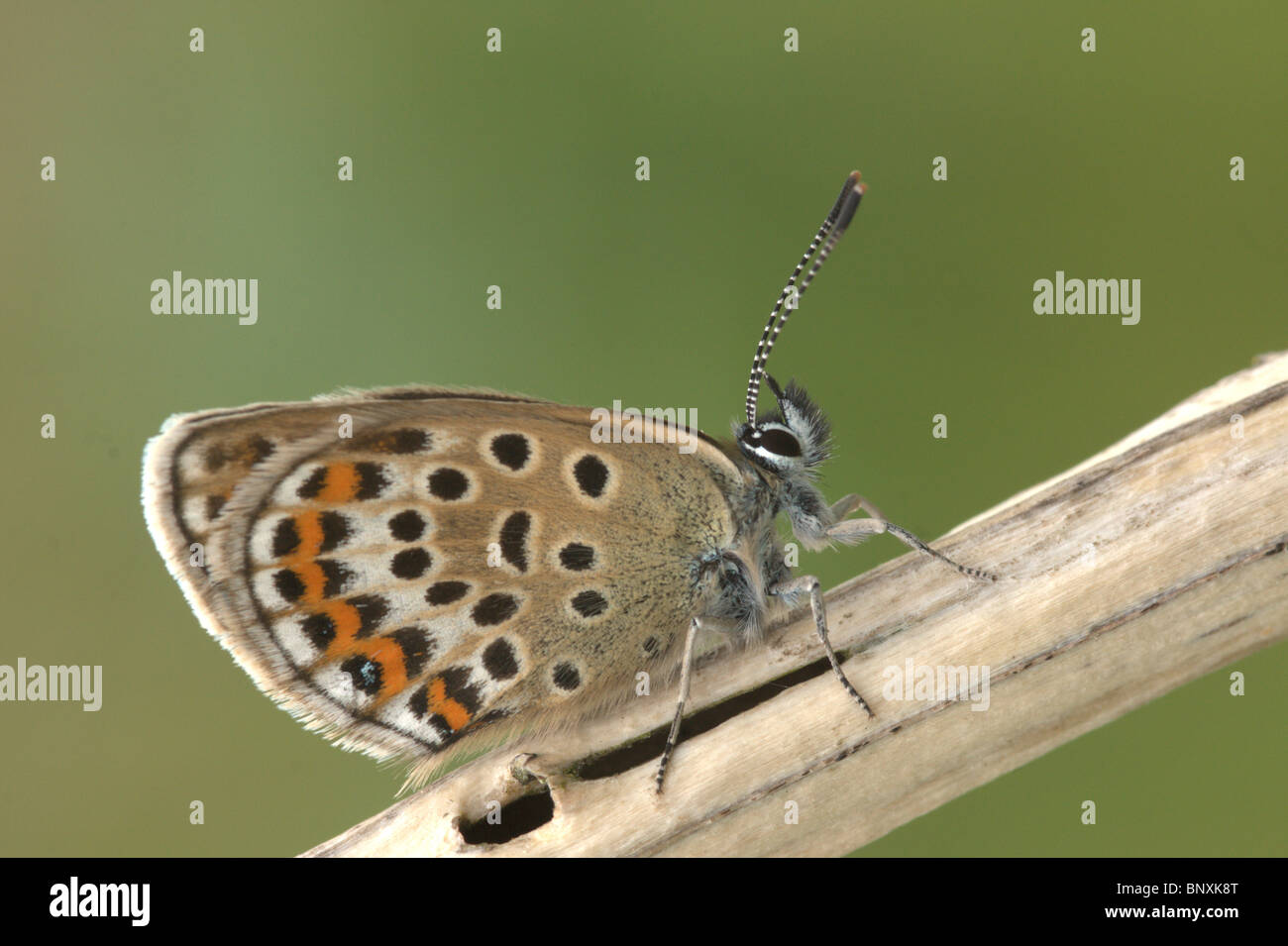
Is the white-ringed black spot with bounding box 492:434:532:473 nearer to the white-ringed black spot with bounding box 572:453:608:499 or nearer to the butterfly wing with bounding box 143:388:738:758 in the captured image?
the butterfly wing with bounding box 143:388:738:758

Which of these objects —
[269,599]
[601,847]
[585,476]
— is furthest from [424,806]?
[585,476]

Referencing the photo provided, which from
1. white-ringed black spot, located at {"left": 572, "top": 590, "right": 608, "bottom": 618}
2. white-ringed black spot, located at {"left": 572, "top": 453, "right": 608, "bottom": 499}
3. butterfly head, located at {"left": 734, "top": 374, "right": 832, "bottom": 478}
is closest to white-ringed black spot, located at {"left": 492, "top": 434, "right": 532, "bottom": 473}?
white-ringed black spot, located at {"left": 572, "top": 453, "right": 608, "bottom": 499}

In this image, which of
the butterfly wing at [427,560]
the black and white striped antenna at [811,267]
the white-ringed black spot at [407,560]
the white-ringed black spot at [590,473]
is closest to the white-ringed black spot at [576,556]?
the butterfly wing at [427,560]

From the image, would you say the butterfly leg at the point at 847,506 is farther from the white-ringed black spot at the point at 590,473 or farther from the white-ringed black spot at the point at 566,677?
the white-ringed black spot at the point at 566,677

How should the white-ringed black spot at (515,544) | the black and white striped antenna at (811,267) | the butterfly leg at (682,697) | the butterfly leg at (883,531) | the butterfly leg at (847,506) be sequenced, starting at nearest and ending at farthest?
the butterfly leg at (682,697)
the butterfly leg at (883,531)
the white-ringed black spot at (515,544)
the black and white striped antenna at (811,267)
the butterfly leg at (847,506)

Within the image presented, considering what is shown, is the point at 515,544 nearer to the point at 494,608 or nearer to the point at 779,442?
the point at 494,608

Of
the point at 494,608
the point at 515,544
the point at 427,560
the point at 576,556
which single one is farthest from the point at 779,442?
the point at 427,560
